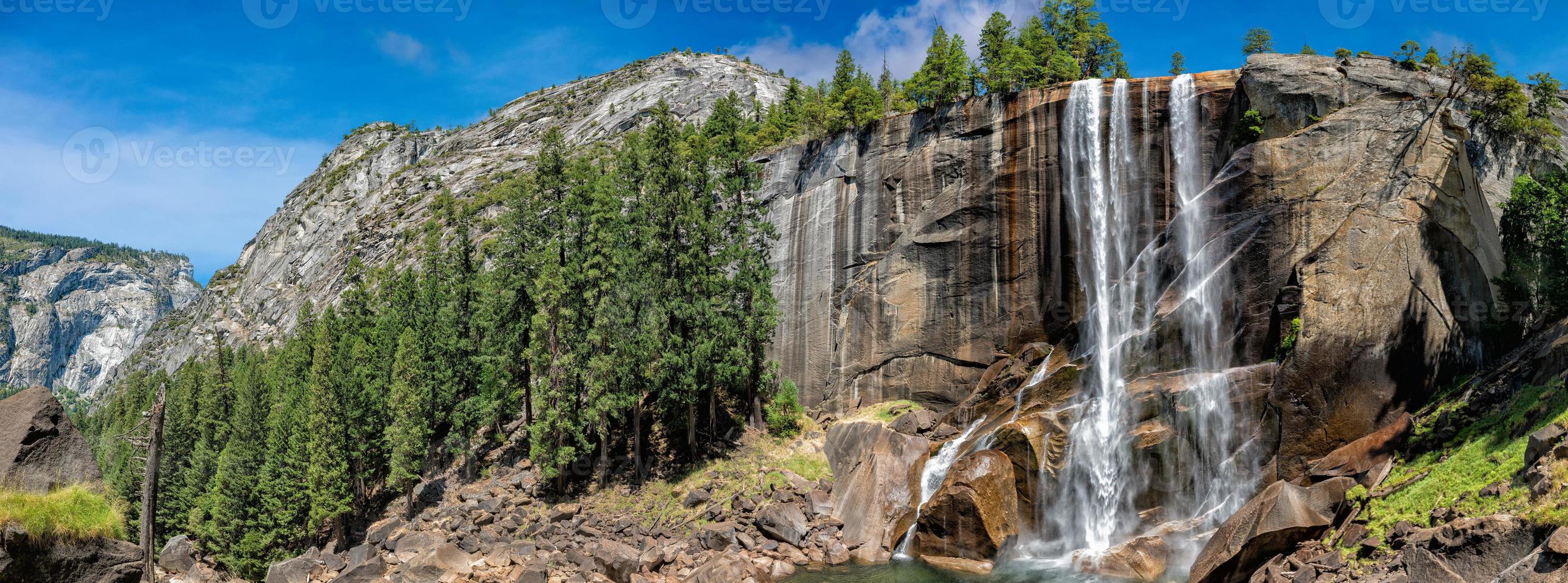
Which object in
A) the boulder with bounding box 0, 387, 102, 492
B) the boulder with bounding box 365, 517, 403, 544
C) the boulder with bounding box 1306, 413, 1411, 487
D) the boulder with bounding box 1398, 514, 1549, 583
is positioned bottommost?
the boulder with bounding box 365, 517, 403, 544

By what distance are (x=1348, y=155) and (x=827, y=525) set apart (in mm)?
25252

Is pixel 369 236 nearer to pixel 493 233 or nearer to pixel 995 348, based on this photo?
pixel 493 233

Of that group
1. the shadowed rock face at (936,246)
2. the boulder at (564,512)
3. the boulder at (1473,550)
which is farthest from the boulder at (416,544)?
the boulder at (1473,550)

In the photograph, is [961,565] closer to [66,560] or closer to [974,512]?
Answer: [974,512]

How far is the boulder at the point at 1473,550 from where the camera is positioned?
50.2 ft

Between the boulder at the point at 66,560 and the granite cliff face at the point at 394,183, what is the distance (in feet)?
269

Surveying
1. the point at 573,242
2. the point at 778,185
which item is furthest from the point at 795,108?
the point at 573,242

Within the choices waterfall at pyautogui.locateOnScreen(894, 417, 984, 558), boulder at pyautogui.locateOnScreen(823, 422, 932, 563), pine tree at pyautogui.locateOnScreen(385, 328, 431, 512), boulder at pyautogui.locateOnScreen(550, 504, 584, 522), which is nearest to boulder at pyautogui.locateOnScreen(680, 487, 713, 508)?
boulder at pyautogui.locateOnScreen(550, 504, 584, 522)

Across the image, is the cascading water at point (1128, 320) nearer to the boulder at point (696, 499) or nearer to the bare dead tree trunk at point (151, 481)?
the boulder at point (696, 499)

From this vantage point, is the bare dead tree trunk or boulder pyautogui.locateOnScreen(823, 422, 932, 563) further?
boulder pyautogui.locateOnScreen(823, 422, 932, 563)

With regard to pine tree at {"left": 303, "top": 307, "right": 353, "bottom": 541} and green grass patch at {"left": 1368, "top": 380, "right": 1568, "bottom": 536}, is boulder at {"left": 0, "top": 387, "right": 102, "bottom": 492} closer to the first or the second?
green grass patch at {"left": 1368, "top": 380, "right": 1568, "bottom": 536}

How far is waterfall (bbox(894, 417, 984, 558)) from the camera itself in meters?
31.0

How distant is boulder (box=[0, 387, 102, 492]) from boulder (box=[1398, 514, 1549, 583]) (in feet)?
83.8

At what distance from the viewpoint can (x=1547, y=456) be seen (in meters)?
17.1
